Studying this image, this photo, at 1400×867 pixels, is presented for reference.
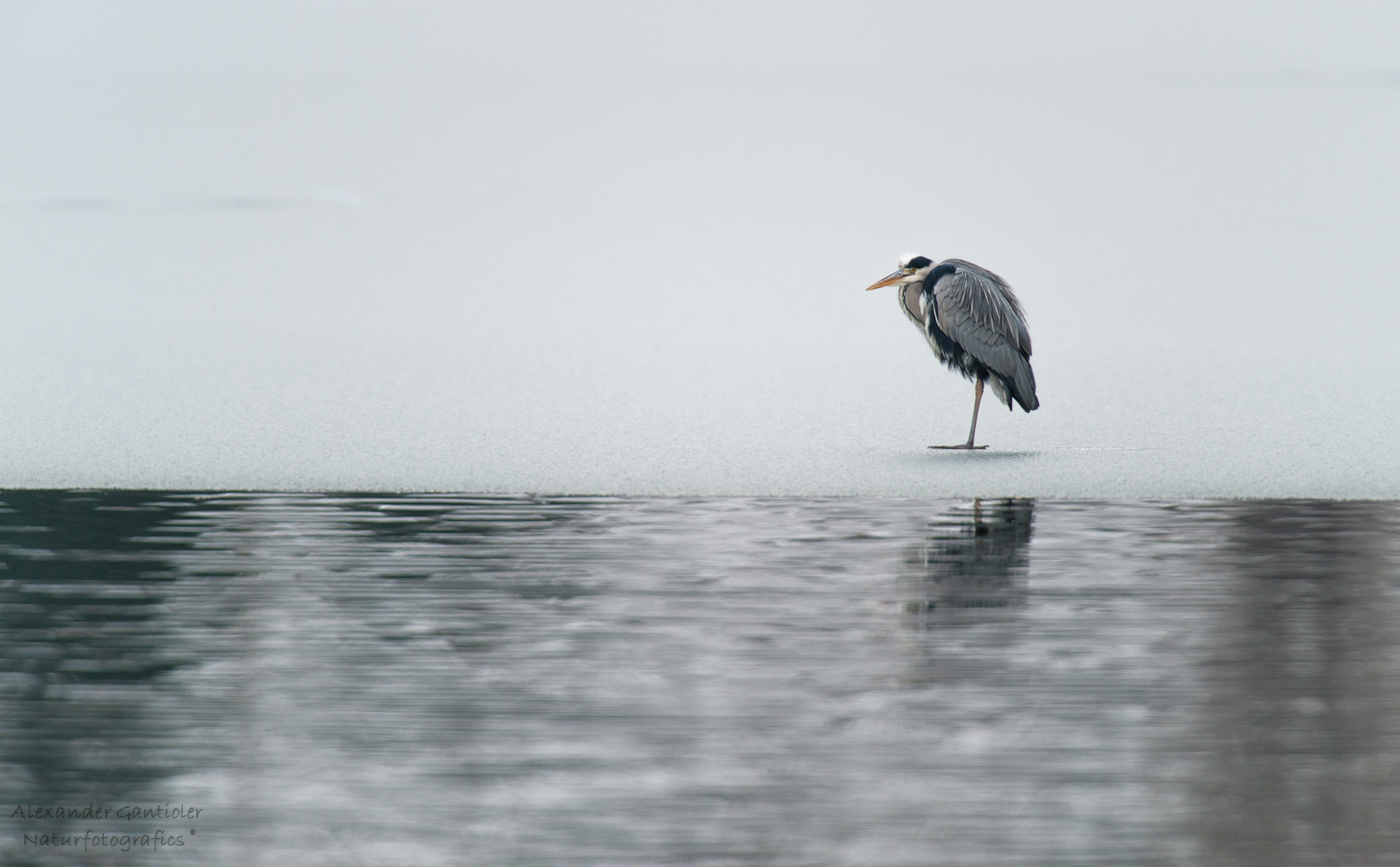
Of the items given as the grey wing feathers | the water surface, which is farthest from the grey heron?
the water surface

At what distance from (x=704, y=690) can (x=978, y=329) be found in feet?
12.8

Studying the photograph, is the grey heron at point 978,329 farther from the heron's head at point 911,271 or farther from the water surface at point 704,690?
the water surface at point 704,690

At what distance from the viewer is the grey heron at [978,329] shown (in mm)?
6723

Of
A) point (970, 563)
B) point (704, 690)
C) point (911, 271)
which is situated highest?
point (911, 271)

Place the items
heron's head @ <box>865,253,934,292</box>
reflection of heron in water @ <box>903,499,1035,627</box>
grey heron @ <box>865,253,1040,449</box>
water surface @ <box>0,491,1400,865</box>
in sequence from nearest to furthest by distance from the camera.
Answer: water surface @ <box>0,491,1400,865</box> → reflection of heron in water @ <box>903,499,1035,627</box> → grey heron @ <box>865,253,1040,449</box> → heron's head @ <box>865,253,934,292</box>

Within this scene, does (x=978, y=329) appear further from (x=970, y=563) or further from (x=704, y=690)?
(x=704, y=690)

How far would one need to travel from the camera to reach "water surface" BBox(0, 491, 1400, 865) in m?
2.53

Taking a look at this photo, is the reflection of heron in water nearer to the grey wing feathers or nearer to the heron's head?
the grey wing feathers

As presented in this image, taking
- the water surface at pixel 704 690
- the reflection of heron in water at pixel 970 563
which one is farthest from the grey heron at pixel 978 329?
the water surface at pixel 704 690

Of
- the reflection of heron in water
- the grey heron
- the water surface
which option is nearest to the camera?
the water surface

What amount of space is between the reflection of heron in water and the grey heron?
1.55 metres

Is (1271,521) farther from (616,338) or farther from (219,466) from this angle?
(616,338)

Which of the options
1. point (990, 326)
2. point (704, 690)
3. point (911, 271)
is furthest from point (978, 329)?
point (704, 690)

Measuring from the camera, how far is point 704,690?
3.18m
